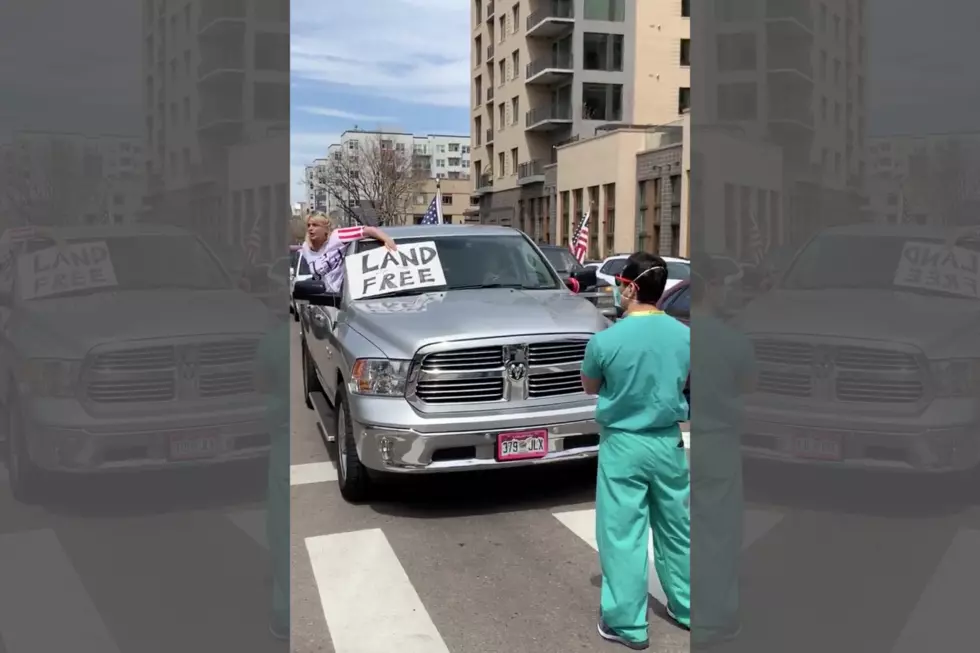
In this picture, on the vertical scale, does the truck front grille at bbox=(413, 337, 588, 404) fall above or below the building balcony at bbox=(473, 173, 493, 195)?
below

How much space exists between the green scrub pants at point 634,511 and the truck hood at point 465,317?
6.14 feet

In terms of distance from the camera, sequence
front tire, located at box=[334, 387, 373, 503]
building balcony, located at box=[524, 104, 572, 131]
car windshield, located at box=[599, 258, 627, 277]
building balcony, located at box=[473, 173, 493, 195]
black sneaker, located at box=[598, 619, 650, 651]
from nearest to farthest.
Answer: black sneaker, located at box=[598, 619, 650, 651] < front tire, located at box=[334, 387, 373, 503] < car windshield, located at box=[599, 258, 627, 277] < building balcony, located at box=[524, 104, 572, 131] < building balcony, located at box=[473, 173, 493, 195]
